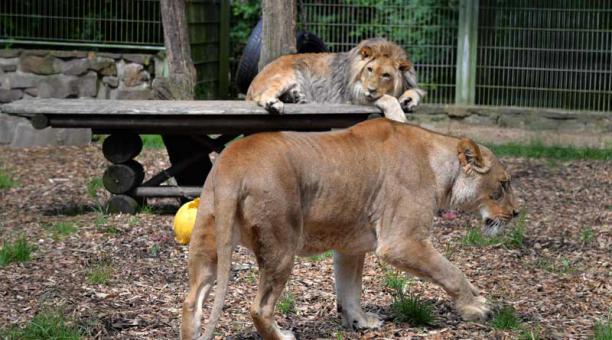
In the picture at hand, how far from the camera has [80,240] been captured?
778 centimetres

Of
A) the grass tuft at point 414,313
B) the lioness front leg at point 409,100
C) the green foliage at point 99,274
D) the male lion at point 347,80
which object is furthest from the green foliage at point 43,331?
the lioness front leg at point 409,100

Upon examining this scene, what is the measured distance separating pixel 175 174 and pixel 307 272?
2.57m

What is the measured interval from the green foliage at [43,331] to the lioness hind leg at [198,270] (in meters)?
0.67

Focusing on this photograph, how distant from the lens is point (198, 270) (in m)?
4.93

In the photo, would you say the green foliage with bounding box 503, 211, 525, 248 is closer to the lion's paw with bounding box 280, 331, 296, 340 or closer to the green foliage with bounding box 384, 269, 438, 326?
the green foliage with bounding box 384, 269, 438, 326

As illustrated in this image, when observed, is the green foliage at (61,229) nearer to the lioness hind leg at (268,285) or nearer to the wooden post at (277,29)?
the wooden post at (277,29)

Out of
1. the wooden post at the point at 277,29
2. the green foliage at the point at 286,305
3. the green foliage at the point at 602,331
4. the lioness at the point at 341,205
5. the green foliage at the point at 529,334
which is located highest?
the wooden post at the point at 277,29

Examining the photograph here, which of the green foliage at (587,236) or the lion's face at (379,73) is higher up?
the lion's face at (379,73)

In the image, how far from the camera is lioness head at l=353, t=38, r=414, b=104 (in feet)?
28.0

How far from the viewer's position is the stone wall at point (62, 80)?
13.0 m

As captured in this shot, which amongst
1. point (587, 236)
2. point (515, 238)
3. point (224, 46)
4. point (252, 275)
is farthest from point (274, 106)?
point (224, 46)

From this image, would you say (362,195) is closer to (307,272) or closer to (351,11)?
(307,272)

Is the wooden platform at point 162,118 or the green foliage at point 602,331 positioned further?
the wooden platform at point 162,118

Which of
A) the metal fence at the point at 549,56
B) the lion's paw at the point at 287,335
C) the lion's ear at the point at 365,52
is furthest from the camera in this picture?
the metal fence at the point at 549,56
